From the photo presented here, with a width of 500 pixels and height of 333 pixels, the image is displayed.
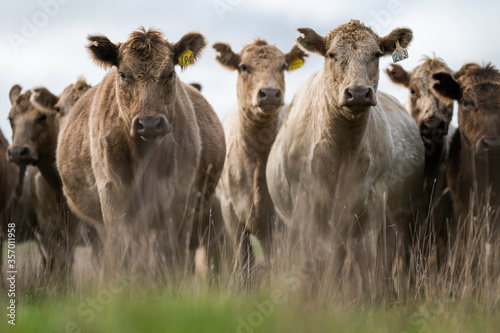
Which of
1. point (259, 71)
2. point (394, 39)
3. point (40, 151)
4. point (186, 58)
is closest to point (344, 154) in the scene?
point (394, 39)

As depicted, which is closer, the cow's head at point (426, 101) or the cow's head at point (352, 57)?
the cow's head at point (352, 57)

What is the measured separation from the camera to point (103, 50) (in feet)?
21.1

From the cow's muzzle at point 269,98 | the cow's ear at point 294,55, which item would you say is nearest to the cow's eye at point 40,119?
the cow's muzzle at point 269,98

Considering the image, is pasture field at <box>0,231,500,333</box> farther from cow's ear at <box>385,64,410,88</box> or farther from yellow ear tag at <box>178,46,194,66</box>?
cow's ear at <box>385,64,410,88</box>

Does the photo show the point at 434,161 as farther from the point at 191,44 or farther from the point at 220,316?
the point at 220,316

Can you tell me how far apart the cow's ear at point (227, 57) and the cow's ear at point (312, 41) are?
311 cm

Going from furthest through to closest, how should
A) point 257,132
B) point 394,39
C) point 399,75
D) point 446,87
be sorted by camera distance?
point 399,75 → point 257,132 → point 446,87 → point 394,39

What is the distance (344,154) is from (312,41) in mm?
1131

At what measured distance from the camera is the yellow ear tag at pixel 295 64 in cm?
994

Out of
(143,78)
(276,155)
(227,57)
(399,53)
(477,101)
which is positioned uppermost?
(227,57)

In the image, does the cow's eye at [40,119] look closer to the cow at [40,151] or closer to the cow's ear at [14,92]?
the cow at [40,151]

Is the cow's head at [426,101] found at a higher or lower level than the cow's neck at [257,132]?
higher

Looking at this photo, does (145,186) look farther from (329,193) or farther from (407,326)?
(407,326)

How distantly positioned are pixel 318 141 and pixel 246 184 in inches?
90.4
